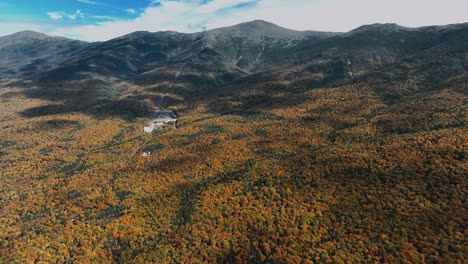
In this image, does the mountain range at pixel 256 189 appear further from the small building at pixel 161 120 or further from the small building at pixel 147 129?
the small building at pixel 161 120

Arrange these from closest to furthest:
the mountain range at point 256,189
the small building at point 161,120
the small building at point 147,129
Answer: the mountain range at point 256,189
the small building at point 147,129
the small building at point 161,120

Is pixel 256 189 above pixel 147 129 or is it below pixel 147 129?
below

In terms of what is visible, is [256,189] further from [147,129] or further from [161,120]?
[161,120]

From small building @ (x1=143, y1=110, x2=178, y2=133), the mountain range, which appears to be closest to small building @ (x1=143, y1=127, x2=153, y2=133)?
small building @ (x1=143, y1=110, x2=178, y2=133)

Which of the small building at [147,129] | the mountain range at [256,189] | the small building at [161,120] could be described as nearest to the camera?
the mountain range at [256,189]

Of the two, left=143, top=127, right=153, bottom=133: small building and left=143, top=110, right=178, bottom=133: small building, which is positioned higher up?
left=143, top=110, right=178, bottom=133: small building

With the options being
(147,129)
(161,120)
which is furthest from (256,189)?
(161,120)

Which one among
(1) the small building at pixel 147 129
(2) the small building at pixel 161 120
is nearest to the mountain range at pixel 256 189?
(1) the small building at pixel 147 129

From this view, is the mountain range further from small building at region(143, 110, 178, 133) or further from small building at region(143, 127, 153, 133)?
small building at region(143, 110, 178, 133)

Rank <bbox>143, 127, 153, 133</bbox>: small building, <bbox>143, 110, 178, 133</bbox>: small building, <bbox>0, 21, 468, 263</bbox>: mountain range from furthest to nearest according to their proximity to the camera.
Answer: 1. <bbox>143, 110, 178, 133</bbox>: small building
2. <bbox>143, 127, 153, 133</bbox>: small building
3. <bbox>0, 21, 468, 263</bbox>: mountain range

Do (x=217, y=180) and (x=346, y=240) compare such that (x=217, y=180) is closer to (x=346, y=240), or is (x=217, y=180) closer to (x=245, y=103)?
(x=346, y=240)

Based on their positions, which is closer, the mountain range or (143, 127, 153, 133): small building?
the mountain range
